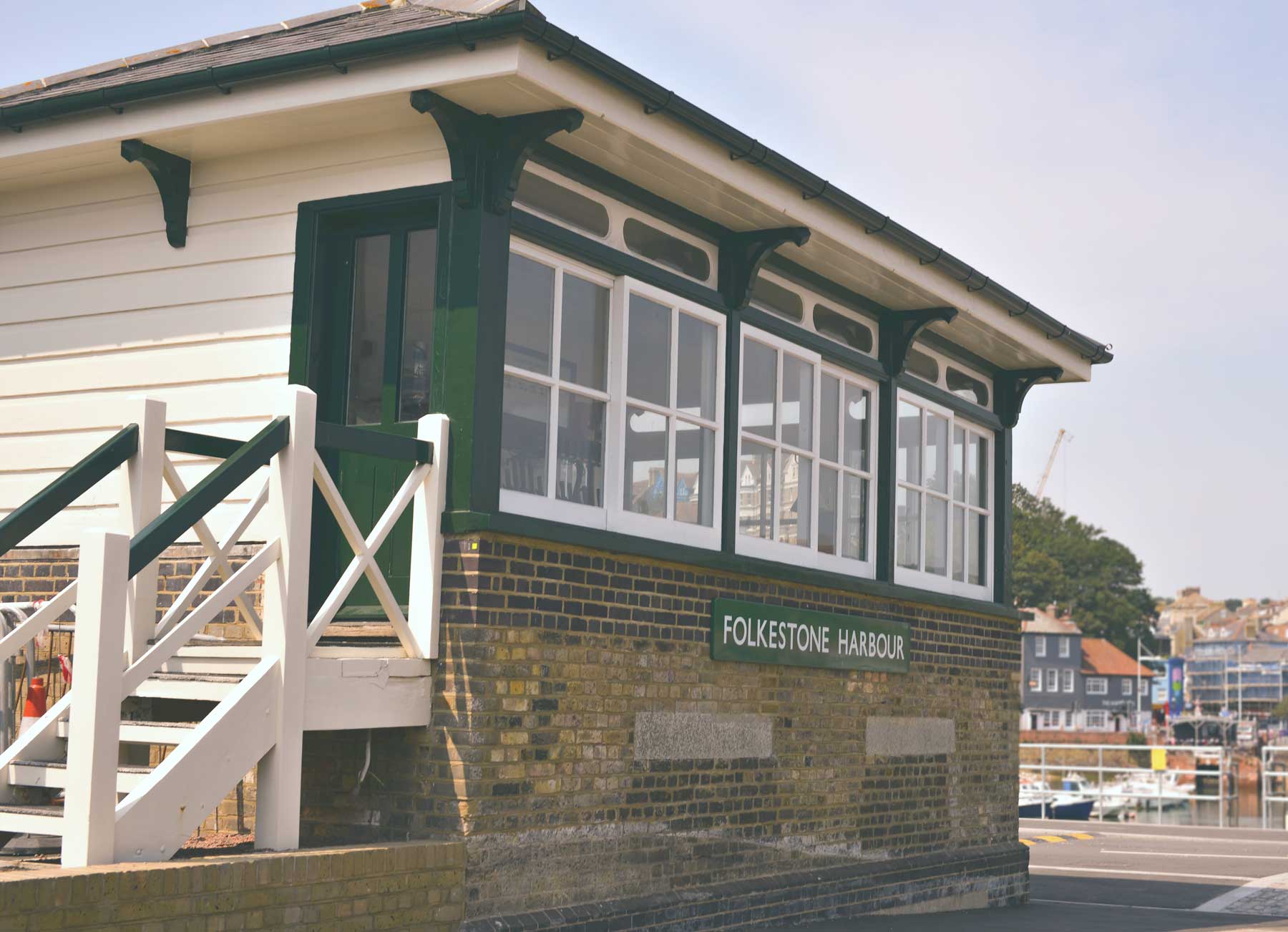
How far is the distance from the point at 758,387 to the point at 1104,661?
10526cm

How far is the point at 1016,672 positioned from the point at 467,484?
316 inches

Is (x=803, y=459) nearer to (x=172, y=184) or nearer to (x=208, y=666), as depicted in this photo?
(x=172, y=184)

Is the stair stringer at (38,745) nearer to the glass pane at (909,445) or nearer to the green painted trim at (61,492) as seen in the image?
the green painted trim at (61,492)

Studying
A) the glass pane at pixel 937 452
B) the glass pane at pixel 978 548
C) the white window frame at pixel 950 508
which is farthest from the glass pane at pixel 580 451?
the glass pane at pixel 978 548

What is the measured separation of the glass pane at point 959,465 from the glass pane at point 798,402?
9.18 ft

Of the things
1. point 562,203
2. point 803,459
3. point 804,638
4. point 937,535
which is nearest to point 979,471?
point 937,535

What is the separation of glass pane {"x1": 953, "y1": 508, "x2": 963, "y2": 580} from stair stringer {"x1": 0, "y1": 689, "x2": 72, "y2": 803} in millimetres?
8231

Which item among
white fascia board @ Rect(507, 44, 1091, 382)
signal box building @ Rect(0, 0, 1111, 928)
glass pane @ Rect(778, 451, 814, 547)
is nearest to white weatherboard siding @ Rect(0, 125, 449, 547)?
signal box building @ Rect(0, 0, 1111, 928)

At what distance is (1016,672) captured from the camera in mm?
14250

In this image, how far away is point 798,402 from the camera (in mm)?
10891

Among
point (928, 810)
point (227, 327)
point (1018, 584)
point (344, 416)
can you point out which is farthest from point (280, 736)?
point (1018, 584)

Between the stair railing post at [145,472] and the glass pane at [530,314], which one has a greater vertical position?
the glass pane at [530,314]

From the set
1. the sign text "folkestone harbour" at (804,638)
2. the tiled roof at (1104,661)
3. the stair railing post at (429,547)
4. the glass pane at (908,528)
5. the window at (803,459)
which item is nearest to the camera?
the stair railing post at (429,547)

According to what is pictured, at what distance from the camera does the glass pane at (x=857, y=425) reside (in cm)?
1162
